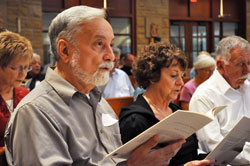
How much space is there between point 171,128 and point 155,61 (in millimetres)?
885

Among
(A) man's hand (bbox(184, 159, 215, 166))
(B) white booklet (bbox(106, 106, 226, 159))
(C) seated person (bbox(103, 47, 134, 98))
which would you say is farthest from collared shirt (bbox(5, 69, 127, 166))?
(C) seated person (bbox(103, 47, 134, 98))

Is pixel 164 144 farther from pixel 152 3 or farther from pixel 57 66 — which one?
pixel 152 3

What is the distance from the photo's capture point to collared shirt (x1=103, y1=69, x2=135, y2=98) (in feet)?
15.5

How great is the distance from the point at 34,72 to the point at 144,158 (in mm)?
4099

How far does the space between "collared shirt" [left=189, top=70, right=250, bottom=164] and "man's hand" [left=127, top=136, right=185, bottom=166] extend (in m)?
0.85

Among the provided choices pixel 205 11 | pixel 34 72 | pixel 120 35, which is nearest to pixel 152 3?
pixel 120 35

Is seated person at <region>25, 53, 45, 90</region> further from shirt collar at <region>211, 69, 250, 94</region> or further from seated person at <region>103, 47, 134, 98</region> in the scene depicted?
shirt collar at <region>211, 69, 250, 94</region>

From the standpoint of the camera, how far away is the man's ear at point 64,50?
55.6 inches

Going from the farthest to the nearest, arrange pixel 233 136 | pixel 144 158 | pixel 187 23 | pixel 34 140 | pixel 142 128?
pixel 187 23, pixel 142 128, pixel 233 136, pixel 144 158, pixel 34 140

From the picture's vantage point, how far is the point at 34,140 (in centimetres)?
114

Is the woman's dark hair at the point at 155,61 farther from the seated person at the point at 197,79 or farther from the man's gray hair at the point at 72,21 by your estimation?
the seated person at the point at 197,79

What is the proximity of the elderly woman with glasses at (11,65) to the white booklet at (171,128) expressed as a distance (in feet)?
2.91

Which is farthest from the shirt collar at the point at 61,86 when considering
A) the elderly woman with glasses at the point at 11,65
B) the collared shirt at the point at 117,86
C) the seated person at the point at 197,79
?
the collared shirt at the point at 117,86

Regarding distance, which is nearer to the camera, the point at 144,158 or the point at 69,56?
the point at 144,158
